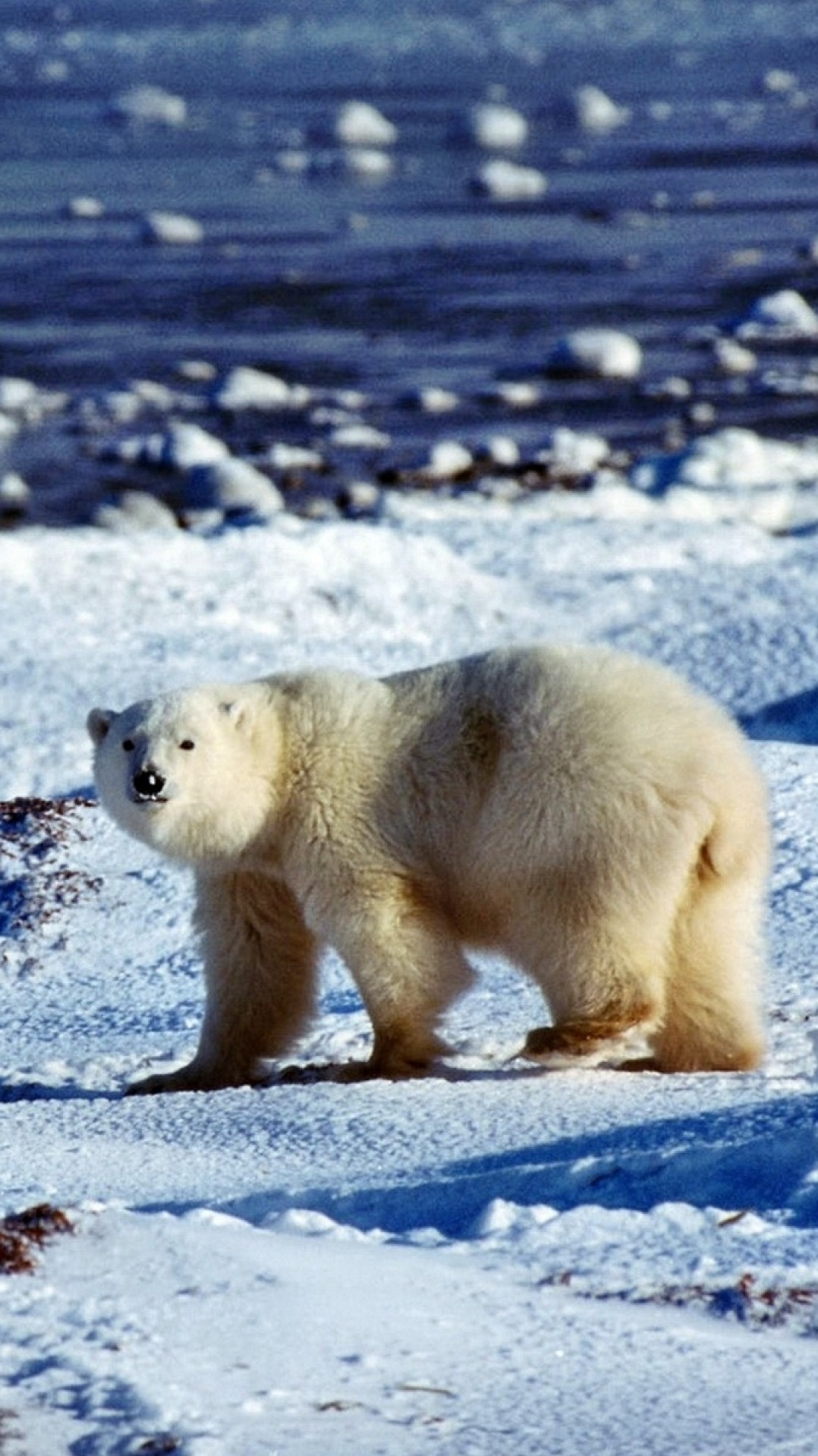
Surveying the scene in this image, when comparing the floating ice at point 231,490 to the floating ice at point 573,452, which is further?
the floating ice at point 573,452

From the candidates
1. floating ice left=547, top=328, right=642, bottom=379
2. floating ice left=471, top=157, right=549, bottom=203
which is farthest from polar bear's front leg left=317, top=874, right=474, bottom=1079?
floating ice left=471, top=157, right=549, bottom=203

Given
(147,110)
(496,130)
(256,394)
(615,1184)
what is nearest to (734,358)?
(256,394)

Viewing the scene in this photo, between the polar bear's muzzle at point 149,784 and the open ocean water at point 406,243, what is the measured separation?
23.0ft

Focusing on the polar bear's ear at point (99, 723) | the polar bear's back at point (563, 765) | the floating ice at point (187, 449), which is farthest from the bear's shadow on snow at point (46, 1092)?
the floating ice at point (187, 449)

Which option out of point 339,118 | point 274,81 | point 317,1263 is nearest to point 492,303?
point 339,118

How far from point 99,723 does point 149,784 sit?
22cm

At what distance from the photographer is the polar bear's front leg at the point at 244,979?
12.8 feet

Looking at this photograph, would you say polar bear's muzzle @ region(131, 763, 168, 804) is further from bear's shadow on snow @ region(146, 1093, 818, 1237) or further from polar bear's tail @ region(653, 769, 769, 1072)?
bear's shadow on snow @ region(146, 1093, 818, 1237)

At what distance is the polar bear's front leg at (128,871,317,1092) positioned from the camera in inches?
153

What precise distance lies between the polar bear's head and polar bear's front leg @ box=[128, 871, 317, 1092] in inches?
5.2

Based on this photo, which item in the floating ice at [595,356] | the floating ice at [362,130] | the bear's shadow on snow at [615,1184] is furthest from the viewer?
the floating ice at [362,130]

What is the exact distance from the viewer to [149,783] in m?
3.66

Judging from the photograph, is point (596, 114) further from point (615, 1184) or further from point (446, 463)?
point (615, 1184)

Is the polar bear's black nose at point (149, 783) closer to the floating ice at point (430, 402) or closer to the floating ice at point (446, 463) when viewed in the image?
the floating ice at point (446, 463)
